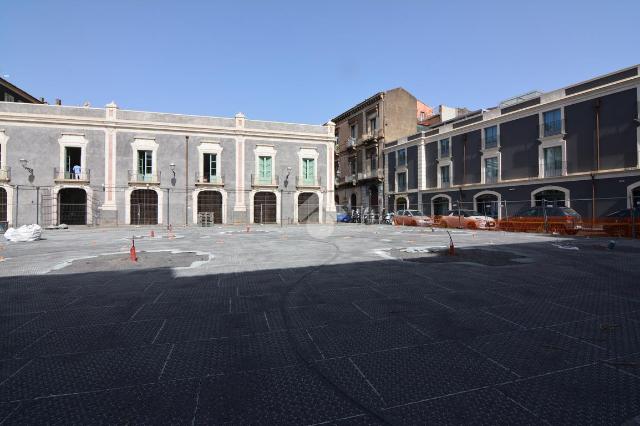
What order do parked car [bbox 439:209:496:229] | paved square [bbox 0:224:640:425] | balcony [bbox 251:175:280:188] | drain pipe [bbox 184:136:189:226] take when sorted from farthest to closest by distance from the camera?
balcony [bbox 251:175:280:188] < drain pipe [bbox 184:136:189:226] < parked car [bbox 439:209:496:229] < paved square [bbox 0:224:640:425]

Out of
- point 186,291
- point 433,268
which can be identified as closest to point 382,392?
point 186,291

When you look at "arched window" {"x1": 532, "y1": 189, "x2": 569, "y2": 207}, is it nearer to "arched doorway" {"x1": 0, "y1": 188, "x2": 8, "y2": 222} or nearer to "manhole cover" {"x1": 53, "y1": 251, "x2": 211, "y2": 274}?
"manhole cover" {"x1": 53, "y1": 251, "x2": 211, "y2": 274}

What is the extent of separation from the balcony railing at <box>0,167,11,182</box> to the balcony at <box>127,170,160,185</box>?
28.2 ft

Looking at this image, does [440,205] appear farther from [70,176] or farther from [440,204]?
[70,176]

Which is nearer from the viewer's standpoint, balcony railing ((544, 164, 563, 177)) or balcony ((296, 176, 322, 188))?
balcony railing ((544, 164, 563, 177))

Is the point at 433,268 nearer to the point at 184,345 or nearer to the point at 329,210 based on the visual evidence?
the point at 184,345

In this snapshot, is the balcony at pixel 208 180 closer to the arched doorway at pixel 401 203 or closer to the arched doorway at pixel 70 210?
the arched doorway at pixel 70 210

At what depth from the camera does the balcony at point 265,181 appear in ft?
110

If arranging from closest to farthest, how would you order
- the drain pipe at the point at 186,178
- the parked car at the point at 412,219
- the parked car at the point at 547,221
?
the parked car at the point at 547,221 < the parked car at the point at 412,219 < the drain pipe at the point at 186,178

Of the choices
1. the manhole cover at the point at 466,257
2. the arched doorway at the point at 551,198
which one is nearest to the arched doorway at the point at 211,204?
the manhole cover at the point at 466,257

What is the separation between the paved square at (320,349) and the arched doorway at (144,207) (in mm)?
25295

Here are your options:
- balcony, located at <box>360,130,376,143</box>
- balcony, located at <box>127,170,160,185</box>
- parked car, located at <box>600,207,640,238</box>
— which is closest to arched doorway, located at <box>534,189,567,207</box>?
parked car, located at <box>600,207,640,238</box>

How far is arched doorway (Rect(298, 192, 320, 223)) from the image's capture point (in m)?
35.8

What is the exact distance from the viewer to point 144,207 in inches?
1203
